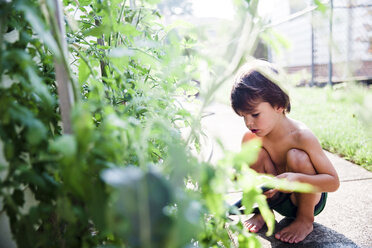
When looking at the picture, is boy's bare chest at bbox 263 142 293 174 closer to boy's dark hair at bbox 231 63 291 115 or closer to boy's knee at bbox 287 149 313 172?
boy's knee at bbox 287 149 313 172

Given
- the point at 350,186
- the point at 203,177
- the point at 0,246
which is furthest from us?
the point at 350,186

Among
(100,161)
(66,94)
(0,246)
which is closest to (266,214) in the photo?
(100,161)

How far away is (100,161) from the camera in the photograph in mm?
397

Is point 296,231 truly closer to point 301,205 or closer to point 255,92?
point 301,205

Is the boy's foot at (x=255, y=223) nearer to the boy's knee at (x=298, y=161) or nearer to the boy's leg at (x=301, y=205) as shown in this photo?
the boy's leg at (x=301, y=205)

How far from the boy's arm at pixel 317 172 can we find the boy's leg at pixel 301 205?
0.03m

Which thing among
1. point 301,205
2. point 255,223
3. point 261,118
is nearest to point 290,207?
point 301,205

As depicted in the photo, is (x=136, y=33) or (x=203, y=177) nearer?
(x=203, y=177)

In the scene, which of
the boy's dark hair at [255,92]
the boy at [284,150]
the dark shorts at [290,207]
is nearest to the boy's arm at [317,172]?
the boy at [284,150]

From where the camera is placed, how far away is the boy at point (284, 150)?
132 centimetres

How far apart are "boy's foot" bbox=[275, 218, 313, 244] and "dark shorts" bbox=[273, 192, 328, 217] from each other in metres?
0.10

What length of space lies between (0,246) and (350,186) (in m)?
1.73

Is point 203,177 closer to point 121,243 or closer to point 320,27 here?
point 121,243

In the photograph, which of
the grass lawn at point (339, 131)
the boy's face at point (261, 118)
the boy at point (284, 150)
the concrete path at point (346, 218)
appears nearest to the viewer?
the concrete path at point (346, 218)
